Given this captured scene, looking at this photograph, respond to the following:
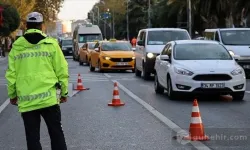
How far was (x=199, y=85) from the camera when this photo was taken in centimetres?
1373

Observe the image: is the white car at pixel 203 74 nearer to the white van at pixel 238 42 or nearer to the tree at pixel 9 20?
the white van at pixel 238 42

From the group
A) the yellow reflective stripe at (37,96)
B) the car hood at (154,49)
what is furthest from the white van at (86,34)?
the yellow reflective stripe at (37,96)

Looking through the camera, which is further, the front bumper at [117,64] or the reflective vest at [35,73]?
the front bumper at [117,64]

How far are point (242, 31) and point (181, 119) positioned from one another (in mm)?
12982

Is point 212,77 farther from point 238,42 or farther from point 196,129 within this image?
point 238,42

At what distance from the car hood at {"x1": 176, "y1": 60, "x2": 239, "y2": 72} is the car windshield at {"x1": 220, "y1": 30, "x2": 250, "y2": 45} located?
323 inches

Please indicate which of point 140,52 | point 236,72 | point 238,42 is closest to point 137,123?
point 236,72

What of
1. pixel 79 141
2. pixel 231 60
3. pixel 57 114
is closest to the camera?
pixel 57 114

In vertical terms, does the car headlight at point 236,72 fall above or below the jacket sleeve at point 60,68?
below

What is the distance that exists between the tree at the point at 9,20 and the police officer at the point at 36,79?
202ft

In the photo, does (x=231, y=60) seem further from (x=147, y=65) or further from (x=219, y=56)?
(x=147, y=65)

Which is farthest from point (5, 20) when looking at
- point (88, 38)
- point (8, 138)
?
point (8, 138)

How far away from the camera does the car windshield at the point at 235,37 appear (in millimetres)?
22631

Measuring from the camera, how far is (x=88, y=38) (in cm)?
4731
